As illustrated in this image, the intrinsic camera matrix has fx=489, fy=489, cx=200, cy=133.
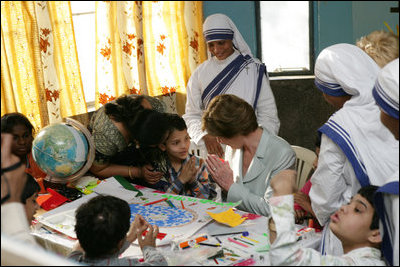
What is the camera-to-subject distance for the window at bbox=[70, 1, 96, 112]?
14.8 feet

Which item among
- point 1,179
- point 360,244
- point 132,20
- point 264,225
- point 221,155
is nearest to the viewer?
point 1,179

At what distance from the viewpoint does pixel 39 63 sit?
3.75m

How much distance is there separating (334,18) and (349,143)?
3.77 m

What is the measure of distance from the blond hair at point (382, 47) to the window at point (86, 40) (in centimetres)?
271

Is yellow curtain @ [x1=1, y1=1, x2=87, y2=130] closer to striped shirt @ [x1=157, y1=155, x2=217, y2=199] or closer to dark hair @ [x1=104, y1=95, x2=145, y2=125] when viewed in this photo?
dark hair @ [x1=104, y1=95, x2=145, y2=125]

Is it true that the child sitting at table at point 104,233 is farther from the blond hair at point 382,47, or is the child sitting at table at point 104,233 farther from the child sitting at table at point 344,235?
the blond hair at point 382,47

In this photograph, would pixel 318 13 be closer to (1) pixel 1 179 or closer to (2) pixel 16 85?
(2) pixel 16 85

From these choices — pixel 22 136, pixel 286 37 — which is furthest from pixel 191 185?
pixel 286 37

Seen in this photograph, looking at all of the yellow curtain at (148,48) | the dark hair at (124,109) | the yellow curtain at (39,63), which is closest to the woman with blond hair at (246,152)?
the dark hair at (124,109)

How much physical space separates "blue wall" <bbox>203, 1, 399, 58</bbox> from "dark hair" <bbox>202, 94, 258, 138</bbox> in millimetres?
3060

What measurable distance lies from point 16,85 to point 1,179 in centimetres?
249

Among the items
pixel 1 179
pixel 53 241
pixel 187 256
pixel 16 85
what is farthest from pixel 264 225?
pixel 16 85

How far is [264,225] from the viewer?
235 centimetres

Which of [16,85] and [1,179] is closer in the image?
[1,179]
